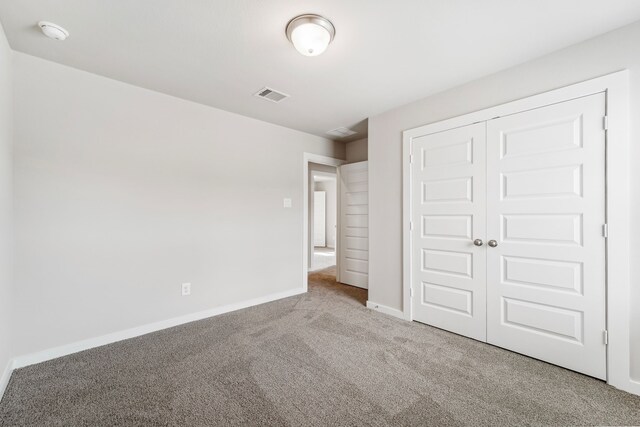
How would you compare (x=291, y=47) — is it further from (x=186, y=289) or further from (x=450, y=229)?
(x=186, y=289)

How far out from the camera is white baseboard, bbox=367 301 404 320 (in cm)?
304

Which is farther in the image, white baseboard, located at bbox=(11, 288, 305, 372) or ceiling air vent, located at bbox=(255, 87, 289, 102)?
ceiling air vent, located at bbox=(255, 87, 289, 102)

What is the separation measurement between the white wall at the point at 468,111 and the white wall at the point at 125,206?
1.51 meters

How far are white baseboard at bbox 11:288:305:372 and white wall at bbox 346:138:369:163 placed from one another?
8.94 ft

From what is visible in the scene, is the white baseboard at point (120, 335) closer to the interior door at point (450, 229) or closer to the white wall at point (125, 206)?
the white wall at point (125, 206)

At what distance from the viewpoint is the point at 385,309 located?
3184 mm

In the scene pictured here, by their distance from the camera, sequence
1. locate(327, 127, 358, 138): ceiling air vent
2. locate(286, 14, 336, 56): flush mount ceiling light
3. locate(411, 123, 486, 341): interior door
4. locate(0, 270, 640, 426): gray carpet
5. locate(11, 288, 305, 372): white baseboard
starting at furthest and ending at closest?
locate(327, 127, 358, 138): ceiling air vent, locate(411, 123, 486, 341): interior door, locate(11, 288, 305, 372): white baseboard, locate(286, 14, 336, 56): flush mount ceiling light, locate(0, 270, 640, 426): gray carpet

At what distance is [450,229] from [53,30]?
357cm

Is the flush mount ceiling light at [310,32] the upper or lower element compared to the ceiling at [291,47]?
lower

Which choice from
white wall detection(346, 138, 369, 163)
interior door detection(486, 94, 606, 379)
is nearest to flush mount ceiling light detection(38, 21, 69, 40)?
interior door detection(486, 94, 606, 379)

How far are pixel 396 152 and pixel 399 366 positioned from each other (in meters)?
2.22

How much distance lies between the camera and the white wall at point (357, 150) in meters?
4.47

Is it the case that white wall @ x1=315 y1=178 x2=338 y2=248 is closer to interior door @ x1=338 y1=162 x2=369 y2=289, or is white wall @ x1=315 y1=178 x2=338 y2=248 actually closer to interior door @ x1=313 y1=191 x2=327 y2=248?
interior door @ x1=313 y1=191 x2=327 y2=248

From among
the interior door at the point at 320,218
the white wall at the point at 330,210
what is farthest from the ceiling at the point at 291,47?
the white wall at the point at 330,210
